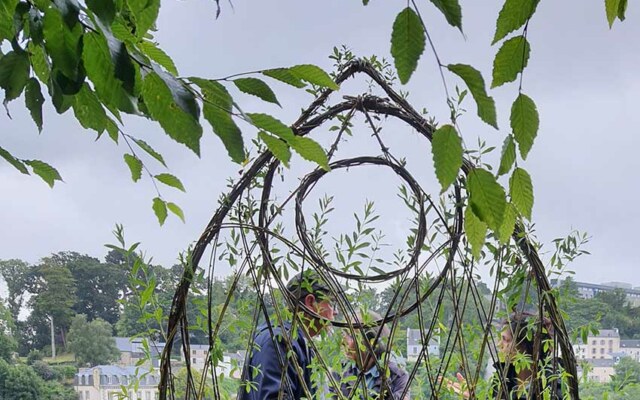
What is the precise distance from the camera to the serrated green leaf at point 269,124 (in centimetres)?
39

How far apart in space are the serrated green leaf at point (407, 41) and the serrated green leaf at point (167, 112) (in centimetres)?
11

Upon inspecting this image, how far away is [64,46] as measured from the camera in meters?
0.36

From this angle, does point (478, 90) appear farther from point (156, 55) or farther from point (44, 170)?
point (44, 170)

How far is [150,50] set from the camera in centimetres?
43

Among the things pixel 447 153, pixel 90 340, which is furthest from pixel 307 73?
pixel 90 340

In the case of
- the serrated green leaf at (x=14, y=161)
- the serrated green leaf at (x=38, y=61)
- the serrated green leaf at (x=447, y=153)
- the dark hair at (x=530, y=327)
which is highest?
the serrated green leaf at (x=38, y=61)

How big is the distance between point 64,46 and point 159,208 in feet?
0.94

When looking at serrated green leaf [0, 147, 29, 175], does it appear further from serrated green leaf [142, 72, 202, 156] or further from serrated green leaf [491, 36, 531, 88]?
serrated green leaf [491, 36, 531, 88]

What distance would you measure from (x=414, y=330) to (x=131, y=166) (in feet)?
1.95

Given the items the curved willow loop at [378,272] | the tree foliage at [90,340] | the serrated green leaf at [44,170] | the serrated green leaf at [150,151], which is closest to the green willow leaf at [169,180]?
the serrated green leaf at [150,151]

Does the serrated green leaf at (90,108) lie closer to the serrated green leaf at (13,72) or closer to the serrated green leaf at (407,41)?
the serrated green leaf at (13,72)

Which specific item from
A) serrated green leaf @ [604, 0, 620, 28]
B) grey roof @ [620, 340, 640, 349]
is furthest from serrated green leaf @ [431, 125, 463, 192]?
grey roof @ [620, 340, 640, 349]

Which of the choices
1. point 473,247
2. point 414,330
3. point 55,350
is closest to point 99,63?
point 473,247

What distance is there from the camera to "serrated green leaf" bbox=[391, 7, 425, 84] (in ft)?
1.11
